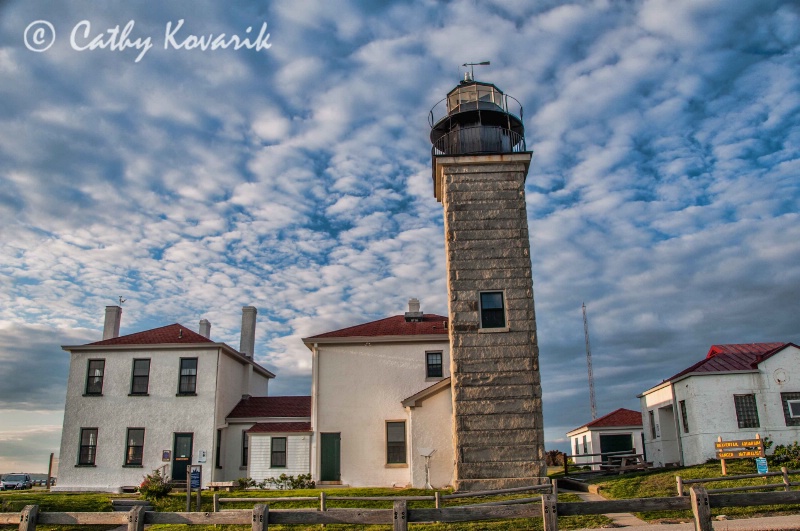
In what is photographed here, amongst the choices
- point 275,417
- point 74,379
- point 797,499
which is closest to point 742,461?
point 797,499

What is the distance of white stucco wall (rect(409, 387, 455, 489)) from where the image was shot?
22406 millimetres

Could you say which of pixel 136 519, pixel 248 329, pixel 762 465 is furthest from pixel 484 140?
pixel 136 519

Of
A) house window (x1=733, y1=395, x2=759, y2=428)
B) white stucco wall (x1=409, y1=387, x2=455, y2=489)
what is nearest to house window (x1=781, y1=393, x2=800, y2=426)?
house window (x1=733, y1=395, x2=759, y2=428)

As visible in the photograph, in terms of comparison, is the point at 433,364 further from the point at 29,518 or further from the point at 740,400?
the point at 29,518

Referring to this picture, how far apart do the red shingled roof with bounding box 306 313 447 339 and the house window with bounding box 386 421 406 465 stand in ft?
11.6

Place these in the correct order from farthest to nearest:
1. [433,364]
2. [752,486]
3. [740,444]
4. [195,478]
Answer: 1. [433,364]
2. [740,444]
3. [195,478]
4. [752,486]

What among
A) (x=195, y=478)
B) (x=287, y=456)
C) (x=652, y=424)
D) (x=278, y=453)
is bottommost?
(x=195, y=478)

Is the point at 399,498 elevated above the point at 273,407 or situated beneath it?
situated beneath

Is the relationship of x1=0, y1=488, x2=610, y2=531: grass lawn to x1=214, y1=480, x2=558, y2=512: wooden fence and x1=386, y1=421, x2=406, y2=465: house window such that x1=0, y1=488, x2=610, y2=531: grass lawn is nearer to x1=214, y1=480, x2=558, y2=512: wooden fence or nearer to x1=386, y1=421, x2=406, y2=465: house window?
x1=214, y1=480, x2=558, y2=512: wooden fence

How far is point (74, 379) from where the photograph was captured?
2747 centimetres

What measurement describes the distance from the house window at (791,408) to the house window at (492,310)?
363 inches

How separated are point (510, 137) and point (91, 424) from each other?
66.4 feet

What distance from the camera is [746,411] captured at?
2092cm

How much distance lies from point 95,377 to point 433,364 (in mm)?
14230
